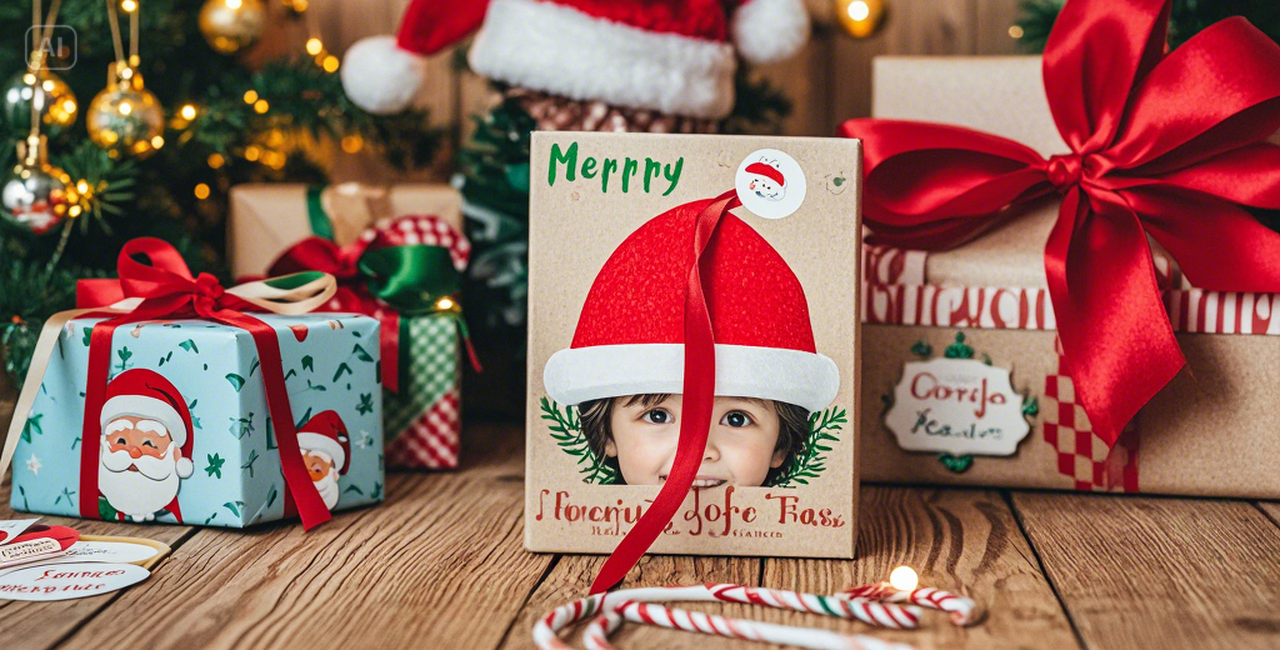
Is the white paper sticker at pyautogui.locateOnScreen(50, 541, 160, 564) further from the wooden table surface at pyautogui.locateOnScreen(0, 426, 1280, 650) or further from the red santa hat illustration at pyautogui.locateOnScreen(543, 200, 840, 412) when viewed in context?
the red santa hat illustration at pyautogui.locateOnScreen(543, 200, 840, 412)

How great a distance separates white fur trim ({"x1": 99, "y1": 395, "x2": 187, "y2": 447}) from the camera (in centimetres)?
80

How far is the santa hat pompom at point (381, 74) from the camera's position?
1.11 m

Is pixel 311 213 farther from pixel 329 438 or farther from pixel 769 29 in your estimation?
pixel 769 29

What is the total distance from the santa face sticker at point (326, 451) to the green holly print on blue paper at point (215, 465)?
0.06 meters

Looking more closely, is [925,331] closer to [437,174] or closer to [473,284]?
[473,284]

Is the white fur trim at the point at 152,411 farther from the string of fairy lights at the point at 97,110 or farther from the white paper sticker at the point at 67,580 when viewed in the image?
the string of fairy lights at the point at 97,110

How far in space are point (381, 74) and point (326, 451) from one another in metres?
0.47

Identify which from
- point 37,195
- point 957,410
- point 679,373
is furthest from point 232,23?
point 957,410

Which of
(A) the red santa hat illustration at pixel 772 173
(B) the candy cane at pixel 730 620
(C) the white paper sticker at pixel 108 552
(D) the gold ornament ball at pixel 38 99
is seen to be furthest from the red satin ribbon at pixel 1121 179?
(D) the gold ornament ball at pixel 38 99

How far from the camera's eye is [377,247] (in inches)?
40.8

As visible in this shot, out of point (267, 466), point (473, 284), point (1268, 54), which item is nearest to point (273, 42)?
point (473, 284)

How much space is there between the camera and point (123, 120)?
1.01 m

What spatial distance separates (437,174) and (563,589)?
2.66 feet

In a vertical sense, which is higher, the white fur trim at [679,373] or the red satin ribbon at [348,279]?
the red satin ribbon at [348,279]
